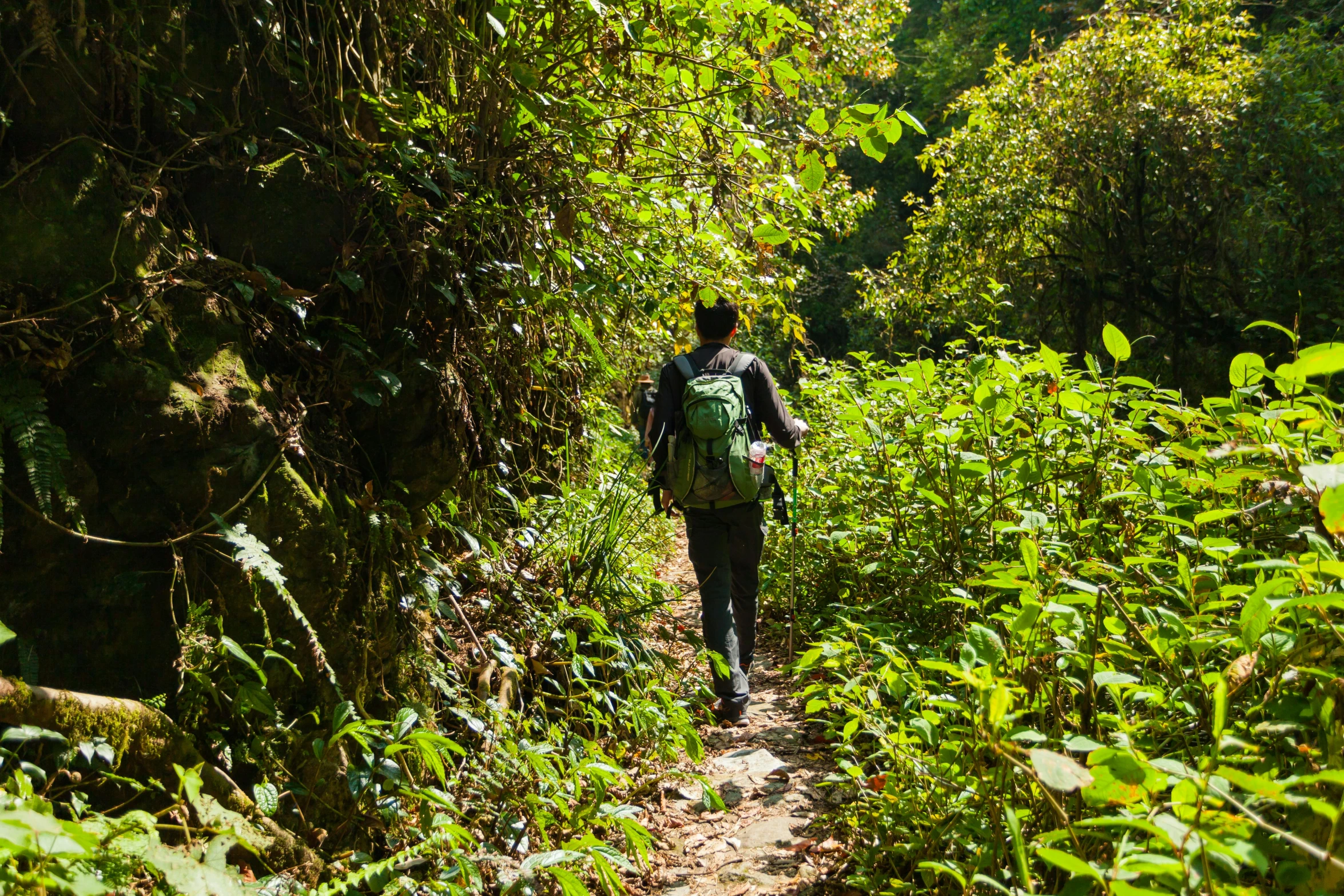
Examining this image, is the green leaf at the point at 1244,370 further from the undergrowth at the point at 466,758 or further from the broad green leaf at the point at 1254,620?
the undergrowth at the point at 466,758

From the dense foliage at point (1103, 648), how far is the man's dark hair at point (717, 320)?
105 cm

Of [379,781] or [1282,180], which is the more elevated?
[1282,180]

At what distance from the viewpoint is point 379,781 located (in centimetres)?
288

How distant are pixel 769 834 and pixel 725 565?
154cm

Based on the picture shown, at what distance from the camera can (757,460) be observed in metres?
4.50

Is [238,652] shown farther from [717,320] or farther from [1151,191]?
[1151,191]

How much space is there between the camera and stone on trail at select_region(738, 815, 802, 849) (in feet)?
10.8

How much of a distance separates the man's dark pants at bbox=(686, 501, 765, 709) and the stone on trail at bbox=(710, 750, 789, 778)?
0.38 m

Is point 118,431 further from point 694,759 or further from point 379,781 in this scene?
point 694,759

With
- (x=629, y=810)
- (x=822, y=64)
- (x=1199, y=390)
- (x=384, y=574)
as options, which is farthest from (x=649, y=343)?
(x=1199, y=390)

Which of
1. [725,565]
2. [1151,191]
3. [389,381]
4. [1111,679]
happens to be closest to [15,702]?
[389,381]

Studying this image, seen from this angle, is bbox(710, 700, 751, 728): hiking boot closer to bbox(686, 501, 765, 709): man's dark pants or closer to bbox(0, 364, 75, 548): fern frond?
bbox(686, 501, 765, 709): man's dark pants

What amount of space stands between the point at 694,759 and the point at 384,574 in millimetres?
1414

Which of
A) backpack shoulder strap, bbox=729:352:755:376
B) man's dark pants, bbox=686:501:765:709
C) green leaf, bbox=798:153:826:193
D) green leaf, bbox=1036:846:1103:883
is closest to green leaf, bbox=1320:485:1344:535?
green leaf, bbox=1036:846:1103:883
